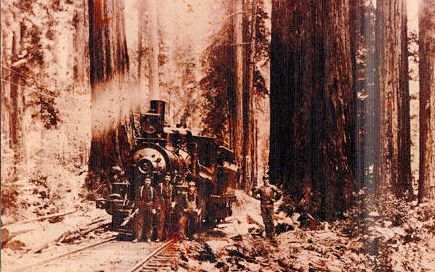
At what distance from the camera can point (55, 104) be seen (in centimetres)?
345

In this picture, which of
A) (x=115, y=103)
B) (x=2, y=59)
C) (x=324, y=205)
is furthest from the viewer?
(x=324, y=205)

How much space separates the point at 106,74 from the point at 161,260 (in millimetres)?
1563

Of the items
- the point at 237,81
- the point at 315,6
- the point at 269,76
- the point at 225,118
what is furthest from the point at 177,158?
the point at 315,6

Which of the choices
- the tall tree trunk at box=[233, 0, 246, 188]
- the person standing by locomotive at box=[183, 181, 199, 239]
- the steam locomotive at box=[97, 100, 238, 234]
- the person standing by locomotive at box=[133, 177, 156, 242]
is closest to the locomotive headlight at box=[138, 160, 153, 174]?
the steam locomotive at box=[97, 100, 238, 234]

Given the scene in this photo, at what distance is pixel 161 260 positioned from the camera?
11.4ft

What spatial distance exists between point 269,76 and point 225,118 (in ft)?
1.76

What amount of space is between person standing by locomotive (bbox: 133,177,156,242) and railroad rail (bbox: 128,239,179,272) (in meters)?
0.14

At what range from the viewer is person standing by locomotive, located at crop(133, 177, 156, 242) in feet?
11.7

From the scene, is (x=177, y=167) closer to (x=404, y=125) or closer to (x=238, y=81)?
(x=238, y=81)

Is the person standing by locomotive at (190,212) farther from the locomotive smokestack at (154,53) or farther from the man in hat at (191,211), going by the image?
the locomotive smokestack at (154,53)

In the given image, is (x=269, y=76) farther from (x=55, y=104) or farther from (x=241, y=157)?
(x=55, y=104)

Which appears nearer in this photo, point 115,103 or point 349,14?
point 115,103

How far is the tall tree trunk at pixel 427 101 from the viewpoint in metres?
3.96

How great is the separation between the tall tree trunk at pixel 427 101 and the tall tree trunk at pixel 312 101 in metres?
0.69
